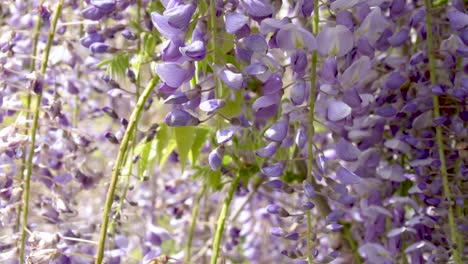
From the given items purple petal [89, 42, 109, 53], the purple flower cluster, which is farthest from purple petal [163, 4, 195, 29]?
purple petal [89, 42, 109, 53]

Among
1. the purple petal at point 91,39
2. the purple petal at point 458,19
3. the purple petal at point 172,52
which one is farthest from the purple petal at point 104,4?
the purple petal at point 458,19

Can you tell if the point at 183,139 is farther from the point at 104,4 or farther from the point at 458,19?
the point at 458,19

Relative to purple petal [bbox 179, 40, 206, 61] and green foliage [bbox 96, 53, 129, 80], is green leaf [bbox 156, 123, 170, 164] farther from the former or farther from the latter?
purple petal [bbox 179, 40, 206, 61]

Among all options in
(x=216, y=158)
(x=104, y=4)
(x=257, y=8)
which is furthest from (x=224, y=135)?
(x=104, y=4)

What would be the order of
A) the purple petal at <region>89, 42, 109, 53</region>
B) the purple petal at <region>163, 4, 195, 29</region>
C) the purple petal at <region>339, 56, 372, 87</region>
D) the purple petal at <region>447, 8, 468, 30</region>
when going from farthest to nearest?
the purple petal at <region>89, 42, 109, 53</region>, the purple petal at <region>447, 8, 468, 30</region>, the purple petal at <region>339, 56, 372, 87</region>, the purple petal at <region>163, 4, 195, 29</region>

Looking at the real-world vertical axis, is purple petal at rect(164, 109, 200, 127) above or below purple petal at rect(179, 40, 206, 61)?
below

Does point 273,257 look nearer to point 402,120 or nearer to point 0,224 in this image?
point 402,120

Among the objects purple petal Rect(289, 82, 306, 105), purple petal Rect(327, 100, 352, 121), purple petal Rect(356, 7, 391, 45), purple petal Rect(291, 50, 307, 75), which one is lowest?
purple petal Rect(327, 100, 352, 121)

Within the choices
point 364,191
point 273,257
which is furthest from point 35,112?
point 273,257
